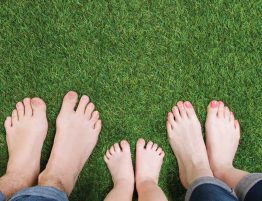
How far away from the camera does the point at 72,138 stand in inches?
58.0

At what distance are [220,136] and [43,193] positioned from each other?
2.35 ft

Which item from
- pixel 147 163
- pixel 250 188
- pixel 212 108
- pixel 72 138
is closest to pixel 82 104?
pixel 72 138

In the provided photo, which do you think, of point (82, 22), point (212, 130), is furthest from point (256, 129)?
point (82, 22)

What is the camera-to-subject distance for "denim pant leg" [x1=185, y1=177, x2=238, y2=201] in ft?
3.69

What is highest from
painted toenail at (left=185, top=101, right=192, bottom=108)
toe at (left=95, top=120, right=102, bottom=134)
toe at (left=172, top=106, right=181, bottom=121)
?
painted toenail at (left=185, top=101, right=192, bottom=108)

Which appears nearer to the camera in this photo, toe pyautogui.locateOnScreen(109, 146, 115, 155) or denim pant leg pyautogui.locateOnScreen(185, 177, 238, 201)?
denim pant leg pyautogui.locateOnScreen(185, 177, 238, 201)

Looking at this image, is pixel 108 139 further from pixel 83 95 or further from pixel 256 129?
pixel 256 129

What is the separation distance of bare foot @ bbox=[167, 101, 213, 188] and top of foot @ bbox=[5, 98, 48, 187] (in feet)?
1.61

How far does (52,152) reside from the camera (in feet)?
4.73

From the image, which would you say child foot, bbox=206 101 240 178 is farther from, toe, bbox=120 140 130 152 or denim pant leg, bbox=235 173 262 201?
toe, bbox=120 140 130 152

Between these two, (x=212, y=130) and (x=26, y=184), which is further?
(x=212, y=130)

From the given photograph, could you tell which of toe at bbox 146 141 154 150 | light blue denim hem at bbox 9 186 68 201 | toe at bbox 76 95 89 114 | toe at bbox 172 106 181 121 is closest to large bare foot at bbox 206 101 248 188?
toe at bbox 172 106 181 121

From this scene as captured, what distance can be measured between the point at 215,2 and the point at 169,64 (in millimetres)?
293

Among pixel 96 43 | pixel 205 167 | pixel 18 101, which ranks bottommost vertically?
pixel 205 167
